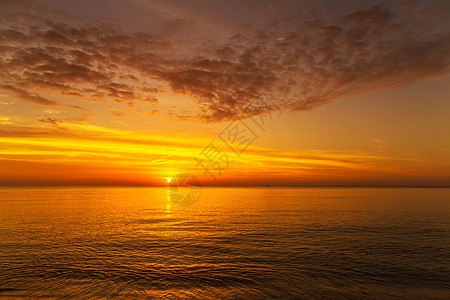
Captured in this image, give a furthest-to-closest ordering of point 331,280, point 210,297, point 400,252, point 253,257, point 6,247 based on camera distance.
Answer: point 6,247, point 400,252, point 253,257, point 331,280, point 210,297

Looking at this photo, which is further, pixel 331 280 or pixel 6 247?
pixel 6 247

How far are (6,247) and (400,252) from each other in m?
44.5

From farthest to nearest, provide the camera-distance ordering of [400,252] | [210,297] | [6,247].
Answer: [6,247] → [400,252] → [210,297]

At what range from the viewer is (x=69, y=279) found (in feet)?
73.5

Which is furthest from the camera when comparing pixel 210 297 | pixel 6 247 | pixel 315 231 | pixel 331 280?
pixel 315 231

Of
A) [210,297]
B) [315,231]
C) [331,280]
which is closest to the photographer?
[210,297]

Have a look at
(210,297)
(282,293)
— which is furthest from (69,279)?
(282,293)

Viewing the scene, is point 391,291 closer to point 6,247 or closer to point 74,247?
point 74,247

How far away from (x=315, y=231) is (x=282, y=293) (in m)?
25.1

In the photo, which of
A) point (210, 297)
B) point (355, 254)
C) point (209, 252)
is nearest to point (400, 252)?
point (355, 254)

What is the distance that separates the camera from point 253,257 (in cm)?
2891

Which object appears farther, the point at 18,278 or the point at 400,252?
the point at 400,252

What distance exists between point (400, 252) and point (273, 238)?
14.5m

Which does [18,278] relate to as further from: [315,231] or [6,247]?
[315,231]
